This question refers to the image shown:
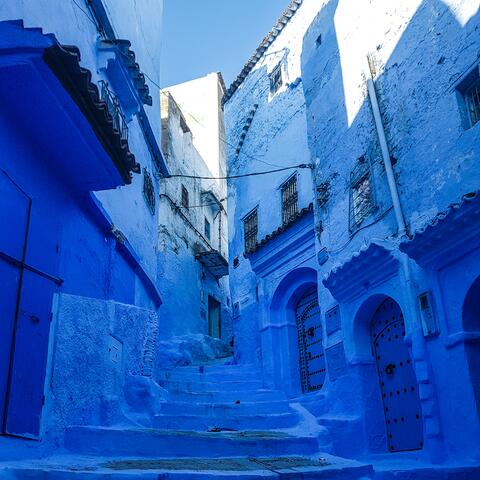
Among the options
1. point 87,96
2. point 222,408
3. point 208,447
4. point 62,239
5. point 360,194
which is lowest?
point 208,447

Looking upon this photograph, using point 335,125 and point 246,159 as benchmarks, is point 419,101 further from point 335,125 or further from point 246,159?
point 246,159

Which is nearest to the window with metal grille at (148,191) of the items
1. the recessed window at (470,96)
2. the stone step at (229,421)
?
the stone step at (229,421)

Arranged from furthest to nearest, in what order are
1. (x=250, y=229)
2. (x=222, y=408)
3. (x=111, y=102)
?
(x=250, y=229) < (x=111, y=102) < (x=222, y=408)

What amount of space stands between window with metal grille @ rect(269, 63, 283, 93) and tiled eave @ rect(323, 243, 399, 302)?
6.95m

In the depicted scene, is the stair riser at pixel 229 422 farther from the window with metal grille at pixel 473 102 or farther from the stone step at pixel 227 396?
the window with metal grille at pixel 473 102

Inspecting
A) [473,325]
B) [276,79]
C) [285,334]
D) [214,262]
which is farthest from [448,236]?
[214,262]

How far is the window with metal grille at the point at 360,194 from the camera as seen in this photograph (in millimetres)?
8752

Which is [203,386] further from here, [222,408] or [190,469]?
[190,469]

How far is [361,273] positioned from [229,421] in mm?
2885

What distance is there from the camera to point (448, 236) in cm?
640

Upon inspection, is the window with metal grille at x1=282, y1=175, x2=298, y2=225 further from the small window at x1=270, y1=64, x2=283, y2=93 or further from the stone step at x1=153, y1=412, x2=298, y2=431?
the stone step at x1=153, y1=412, x2=298, y2=431

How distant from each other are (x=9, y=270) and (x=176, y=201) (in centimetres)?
1249

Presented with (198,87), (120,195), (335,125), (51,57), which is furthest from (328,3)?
(198,87)

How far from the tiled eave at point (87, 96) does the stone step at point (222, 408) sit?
3.43m
